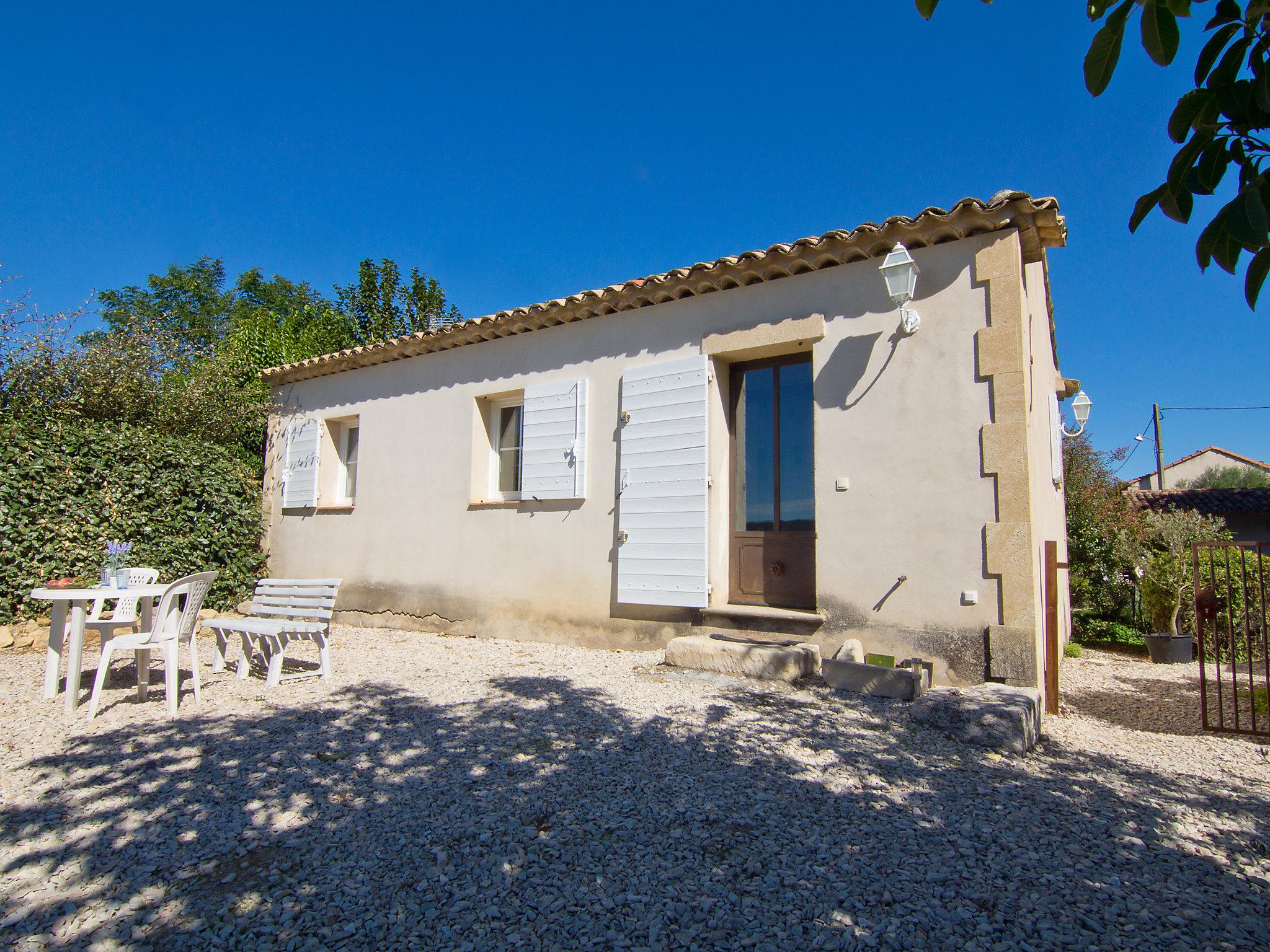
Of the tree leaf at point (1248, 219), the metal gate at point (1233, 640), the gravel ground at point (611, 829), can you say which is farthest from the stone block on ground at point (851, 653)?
the tree leaf at point (1248, 219)

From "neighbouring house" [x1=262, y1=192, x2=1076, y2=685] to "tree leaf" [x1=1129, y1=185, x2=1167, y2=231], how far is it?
358 centimetres

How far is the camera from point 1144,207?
51.7 inches

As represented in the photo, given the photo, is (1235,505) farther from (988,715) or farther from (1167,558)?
(988,715)

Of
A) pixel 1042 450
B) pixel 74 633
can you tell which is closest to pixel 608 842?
pixel 74 633

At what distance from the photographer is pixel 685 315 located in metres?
6.18

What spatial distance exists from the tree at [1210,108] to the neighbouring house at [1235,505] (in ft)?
62.6

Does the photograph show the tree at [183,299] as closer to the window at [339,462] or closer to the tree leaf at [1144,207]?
the window at [339,462]

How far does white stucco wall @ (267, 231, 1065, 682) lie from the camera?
191 inches

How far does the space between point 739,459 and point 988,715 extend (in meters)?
3.09

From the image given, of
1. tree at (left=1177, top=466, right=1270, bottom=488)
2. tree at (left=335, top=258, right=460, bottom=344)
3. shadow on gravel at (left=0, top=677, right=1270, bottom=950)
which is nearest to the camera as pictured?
shadow on gravel at (left=0, top=677, right=1270, bottom=950)

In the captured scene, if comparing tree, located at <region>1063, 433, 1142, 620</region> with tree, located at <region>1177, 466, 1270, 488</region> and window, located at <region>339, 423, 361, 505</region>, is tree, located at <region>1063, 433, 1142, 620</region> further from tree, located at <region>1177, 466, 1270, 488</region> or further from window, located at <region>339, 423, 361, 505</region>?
tree, located at <region>1177, 466, 1270, 488</region>

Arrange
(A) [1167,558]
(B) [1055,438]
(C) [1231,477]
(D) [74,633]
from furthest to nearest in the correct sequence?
(C) [1231,477] < (B) [1055,438] < (A) [1167,558] < (D) [74,633]

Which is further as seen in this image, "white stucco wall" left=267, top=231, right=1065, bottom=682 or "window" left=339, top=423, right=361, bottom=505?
"window" left=339, top=423, right=361, bottom=505

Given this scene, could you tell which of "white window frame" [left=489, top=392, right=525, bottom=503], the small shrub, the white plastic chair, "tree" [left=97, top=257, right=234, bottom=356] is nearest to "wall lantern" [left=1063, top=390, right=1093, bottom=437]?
the small shrub
